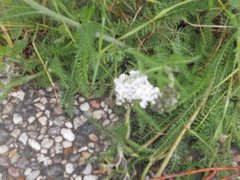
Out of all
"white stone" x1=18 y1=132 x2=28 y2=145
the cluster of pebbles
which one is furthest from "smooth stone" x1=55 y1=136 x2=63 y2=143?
"white stone" x1=18 y1=132 x2=28 y2=145

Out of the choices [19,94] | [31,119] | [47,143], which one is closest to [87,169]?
[47,143]

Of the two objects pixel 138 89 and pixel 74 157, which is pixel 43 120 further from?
pixel 138 89

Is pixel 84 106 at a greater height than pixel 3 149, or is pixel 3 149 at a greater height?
pixel 84 106

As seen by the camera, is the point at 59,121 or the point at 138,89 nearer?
the point at 138,89

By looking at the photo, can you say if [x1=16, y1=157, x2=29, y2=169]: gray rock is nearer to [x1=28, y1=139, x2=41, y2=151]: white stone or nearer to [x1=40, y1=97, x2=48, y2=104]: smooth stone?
[x1=28, y1=139, x2=41, y2=151]: white stone

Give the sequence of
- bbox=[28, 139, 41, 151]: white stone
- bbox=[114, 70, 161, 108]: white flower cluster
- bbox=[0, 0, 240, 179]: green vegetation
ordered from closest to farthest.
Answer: bbox=[114, 70, 161, 108]: white flower cluster, bbox=[0, 0, 240, 179]: green vegetation, bbox=[28, 139, 41, 151]: white stone

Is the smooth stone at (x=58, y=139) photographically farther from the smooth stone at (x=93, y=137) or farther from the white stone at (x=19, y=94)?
the white stone at (x=19, y=94)

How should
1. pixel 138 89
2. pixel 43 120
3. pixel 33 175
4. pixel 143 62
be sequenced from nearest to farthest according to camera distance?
pixel 138 89 < pixel 143 62 < pixel 33 175 < pixel 43 120
